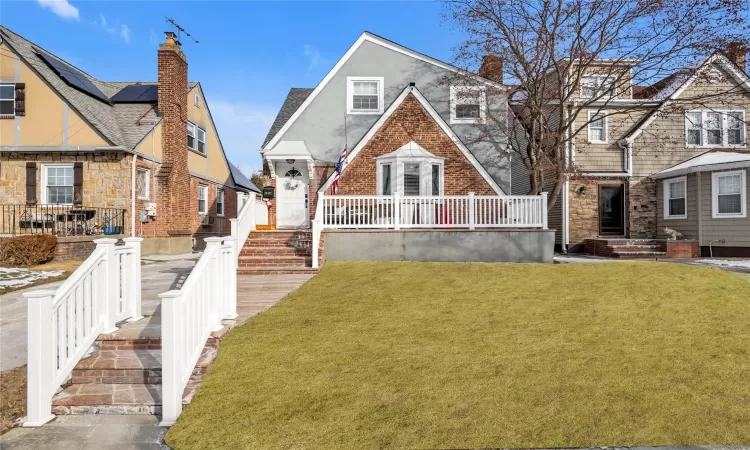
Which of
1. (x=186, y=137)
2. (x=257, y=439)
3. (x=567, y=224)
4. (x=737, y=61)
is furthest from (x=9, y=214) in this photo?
(x=737, y=61)

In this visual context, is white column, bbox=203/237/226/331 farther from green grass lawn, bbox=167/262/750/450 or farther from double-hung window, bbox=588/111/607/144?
double-hung window, bbox=588/111/607/144

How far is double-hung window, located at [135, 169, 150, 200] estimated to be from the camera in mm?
16156

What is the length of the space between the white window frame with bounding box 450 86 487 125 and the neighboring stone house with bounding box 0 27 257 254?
11.9 meters

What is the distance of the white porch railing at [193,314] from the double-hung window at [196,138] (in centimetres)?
1631

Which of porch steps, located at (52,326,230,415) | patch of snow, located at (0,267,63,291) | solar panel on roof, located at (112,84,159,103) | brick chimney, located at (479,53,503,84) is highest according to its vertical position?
solar panel on roof, located at (112,84,159,103)

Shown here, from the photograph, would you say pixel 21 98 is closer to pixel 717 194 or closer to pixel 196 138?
pixel 196 138

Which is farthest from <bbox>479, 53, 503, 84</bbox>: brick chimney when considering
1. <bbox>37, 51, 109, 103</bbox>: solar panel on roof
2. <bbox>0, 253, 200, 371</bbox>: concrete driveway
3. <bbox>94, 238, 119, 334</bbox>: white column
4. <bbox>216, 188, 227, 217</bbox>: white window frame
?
<bbox>37, 51, 109, 103</bbox>: solar panel on roof

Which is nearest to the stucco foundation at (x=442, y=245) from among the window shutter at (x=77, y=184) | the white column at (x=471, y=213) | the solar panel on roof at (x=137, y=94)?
the white column at (x=471, y=213)

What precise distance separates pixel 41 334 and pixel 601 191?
18.7 metres

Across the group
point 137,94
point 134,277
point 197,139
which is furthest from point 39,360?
point 137,94

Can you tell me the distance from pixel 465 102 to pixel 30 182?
17.2m

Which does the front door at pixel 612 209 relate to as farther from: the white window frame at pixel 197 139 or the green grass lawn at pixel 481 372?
the white window frame at pixel 197 139

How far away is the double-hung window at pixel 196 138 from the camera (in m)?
19.8

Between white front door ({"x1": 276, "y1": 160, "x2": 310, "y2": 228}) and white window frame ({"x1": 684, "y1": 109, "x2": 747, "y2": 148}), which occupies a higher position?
white window frame ({"x1": 684, "y1": 109, "x2": 747, "y2": 148})
